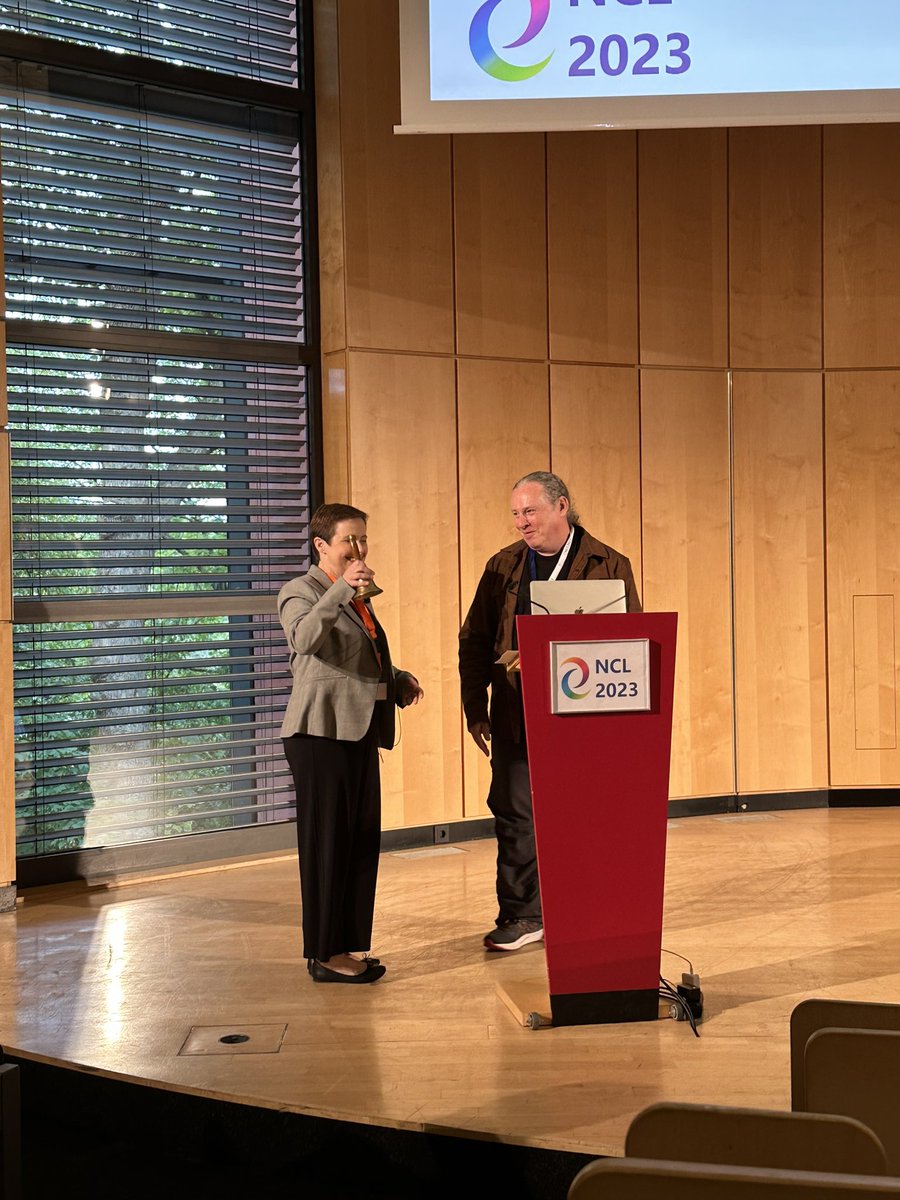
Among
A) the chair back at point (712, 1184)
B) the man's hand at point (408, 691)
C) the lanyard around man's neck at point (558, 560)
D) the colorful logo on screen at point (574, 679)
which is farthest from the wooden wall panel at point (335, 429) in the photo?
the chair back at point (712, 1184)

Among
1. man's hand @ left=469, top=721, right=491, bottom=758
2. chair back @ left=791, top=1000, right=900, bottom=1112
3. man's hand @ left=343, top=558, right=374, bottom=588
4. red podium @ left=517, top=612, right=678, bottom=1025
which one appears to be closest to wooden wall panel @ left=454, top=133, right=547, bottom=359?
man's hand @ left=469, top=721, right=491, bottom=758

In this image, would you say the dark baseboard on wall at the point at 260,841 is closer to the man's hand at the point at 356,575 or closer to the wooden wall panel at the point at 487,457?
the wooden wall panel at the point at 487,457

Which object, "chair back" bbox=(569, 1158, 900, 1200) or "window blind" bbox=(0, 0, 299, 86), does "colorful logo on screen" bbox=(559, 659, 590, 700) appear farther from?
"window blind" bbox=(0, 0, 299, 86)

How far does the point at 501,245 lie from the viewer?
6387mm

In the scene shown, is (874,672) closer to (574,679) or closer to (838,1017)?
(574,679)

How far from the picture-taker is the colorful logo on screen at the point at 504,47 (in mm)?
4852

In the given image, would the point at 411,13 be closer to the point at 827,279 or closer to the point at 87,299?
the point at 87,299

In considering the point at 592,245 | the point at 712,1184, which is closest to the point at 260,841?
the point at 592,245

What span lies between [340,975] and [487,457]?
10.1ft

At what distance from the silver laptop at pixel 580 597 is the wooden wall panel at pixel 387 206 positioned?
8.93ft

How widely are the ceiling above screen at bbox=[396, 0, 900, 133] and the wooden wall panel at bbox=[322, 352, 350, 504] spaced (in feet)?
4.79

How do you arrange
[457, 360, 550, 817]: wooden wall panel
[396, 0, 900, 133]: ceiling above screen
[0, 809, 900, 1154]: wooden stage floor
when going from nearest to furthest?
1. [0, 809, 900, 1154]: wooden stage floor
2. [396, 0, 900, 133]: ceiling above screen
3. [457, 360, 550, 817]: wooden wall panel

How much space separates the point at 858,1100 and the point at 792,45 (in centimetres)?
417

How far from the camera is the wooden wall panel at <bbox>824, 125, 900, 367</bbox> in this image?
274 inches
